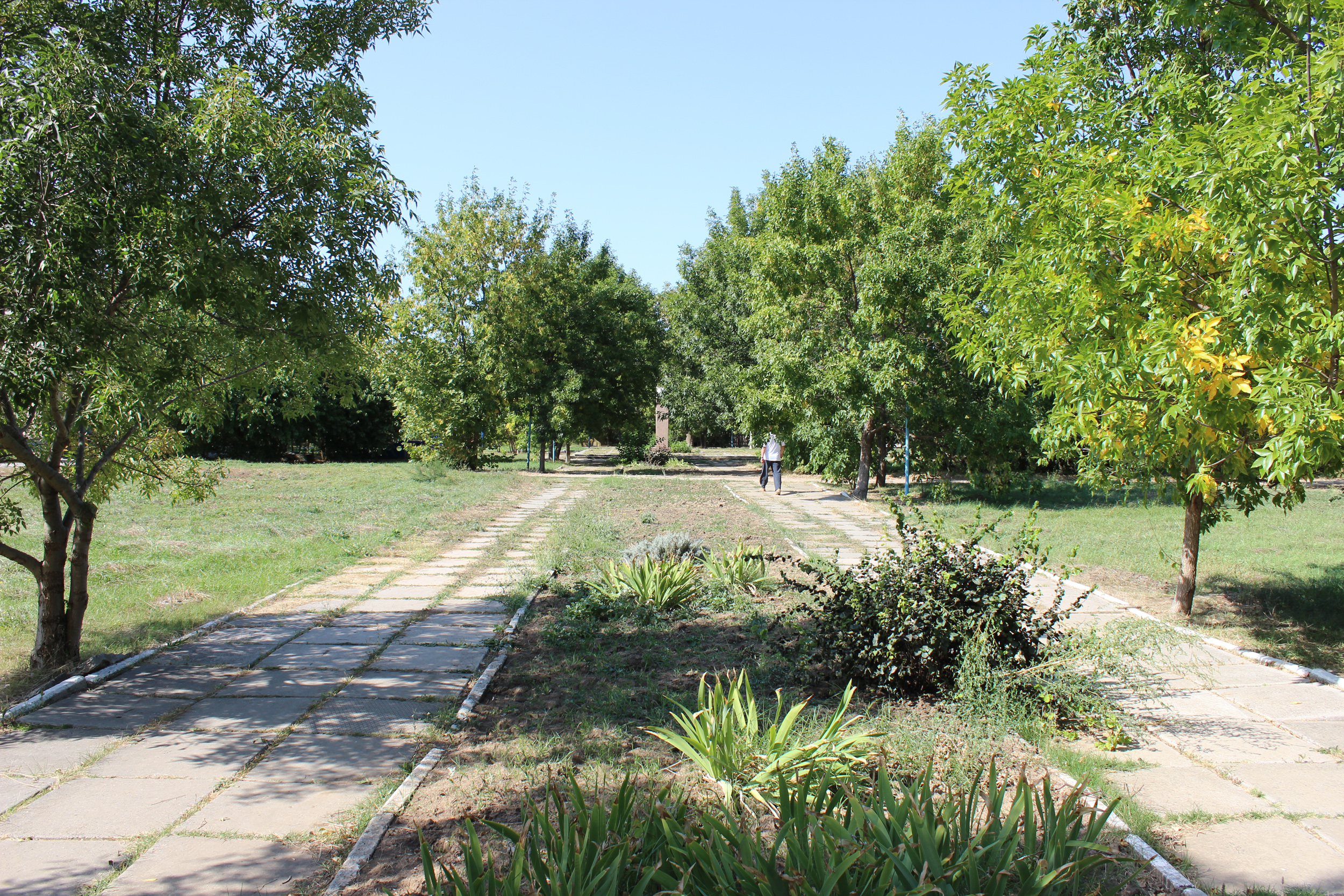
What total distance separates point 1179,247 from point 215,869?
222 inches

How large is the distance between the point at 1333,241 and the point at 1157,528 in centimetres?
920

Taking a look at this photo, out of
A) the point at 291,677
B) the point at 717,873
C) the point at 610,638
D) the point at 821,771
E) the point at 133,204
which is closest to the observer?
the point at 717,873

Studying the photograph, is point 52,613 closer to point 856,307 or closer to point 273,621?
point 273,621

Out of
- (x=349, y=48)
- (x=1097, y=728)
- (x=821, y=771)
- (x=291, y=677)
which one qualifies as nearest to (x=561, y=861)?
(x=821, y=771)

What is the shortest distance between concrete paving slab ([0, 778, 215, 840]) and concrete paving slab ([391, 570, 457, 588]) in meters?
3.95

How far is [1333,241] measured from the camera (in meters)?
4.18

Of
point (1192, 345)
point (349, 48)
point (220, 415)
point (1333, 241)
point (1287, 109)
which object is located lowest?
point (220, 415)

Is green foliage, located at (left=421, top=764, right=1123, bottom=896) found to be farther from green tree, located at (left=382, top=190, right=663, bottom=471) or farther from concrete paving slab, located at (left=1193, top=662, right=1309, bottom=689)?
green tree, located at (left=382, top=190, right=663, bottom=471)

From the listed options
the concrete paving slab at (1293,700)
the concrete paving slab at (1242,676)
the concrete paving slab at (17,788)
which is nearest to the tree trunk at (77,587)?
the concrete paving slab at (17,788)

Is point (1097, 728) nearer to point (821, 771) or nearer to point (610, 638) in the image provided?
point (821, 771)

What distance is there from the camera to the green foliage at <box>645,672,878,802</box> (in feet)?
10.6

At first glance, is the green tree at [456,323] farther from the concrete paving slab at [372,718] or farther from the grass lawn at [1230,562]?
the concrete paving slab at [372,718]

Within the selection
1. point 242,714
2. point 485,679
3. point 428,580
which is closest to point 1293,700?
point 485,679

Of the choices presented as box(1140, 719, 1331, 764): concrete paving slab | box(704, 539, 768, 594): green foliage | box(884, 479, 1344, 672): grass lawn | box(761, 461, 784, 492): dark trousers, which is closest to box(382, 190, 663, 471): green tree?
box(761, 461, 784, 492): dark trousers
